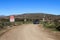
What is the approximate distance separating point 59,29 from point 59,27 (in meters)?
0.34

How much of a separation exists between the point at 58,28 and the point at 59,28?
33 cm

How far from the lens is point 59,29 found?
26562mm

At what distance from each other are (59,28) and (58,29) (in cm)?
33

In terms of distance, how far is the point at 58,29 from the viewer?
88.2 feet

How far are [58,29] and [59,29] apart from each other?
1.07 ft

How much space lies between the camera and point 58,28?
26.9 metres

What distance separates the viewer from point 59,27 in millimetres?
26750

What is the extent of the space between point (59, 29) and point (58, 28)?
392 mm

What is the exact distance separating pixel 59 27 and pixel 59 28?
0.65 feet

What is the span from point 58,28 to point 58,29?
0.50 ft

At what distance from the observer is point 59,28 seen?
87.3ft
